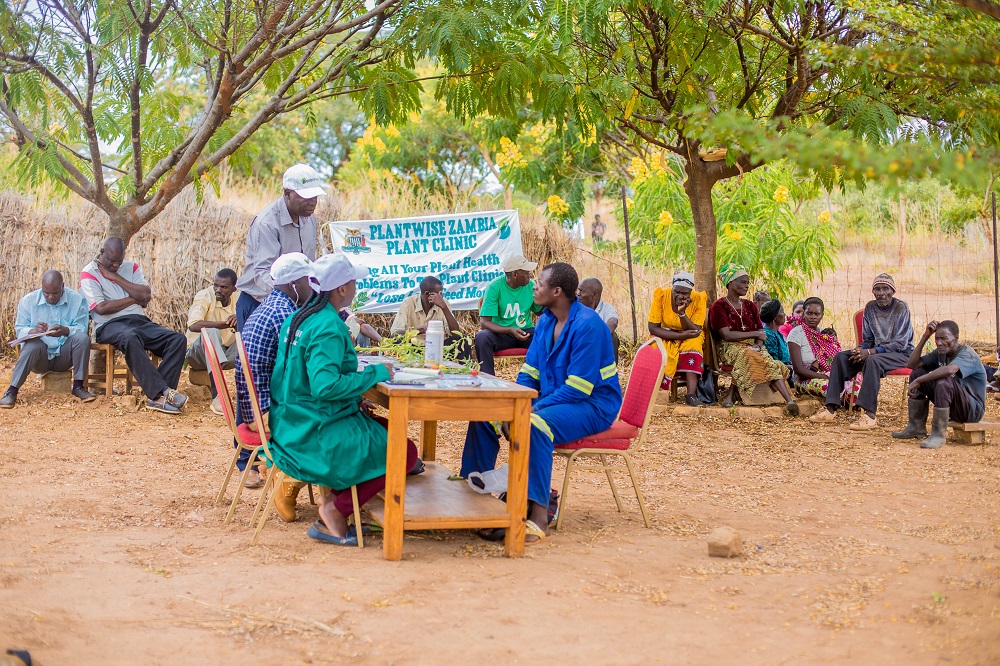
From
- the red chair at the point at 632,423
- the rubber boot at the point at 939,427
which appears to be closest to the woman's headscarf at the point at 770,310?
the rubber boot at the point at 939,427

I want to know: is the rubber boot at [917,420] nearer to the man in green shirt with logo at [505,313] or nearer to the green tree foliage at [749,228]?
the man in green shirt with logo at [505,313]

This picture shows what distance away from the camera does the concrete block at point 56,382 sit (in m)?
9.82

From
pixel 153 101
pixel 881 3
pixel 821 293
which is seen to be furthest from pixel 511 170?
pixel 881 3

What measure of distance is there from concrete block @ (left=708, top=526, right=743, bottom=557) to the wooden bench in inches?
170

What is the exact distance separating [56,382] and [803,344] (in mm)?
7708

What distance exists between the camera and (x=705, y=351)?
9.88m

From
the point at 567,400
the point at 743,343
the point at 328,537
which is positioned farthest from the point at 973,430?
the point at 328,537

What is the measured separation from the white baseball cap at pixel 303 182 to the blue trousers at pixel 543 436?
1.85 metres

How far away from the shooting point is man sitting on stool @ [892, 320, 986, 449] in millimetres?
8203

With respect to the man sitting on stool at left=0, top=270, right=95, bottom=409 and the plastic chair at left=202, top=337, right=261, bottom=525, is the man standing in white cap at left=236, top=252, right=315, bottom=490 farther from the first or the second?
the man sitting on stool at left=0, top=270, right=95, bottom=409

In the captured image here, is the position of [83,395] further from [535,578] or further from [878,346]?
[878,346]

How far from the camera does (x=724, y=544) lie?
485 centimetres

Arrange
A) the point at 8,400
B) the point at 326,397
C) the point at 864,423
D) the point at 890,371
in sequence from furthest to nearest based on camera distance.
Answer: the point at 890,371, the point at 8,400, the point at 864,423, the point at 326,397

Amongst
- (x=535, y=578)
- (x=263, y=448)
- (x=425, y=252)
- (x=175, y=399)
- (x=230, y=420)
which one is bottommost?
(x=535, y=578)
